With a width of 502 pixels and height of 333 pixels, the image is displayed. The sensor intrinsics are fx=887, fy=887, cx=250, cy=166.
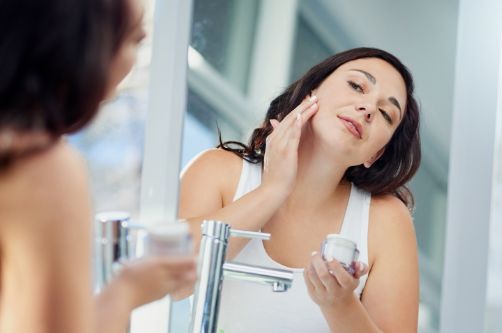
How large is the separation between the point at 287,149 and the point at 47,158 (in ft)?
2.39

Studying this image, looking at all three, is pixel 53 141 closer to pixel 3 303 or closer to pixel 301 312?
pixel 3 303

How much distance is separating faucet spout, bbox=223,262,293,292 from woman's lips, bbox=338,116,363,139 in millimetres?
319

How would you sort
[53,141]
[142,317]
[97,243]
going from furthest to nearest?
[142,317] → [97,243] → [53,141]

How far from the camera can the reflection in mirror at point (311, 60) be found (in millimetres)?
1354

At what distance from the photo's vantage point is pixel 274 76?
1.40 m

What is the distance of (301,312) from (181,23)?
1.65ft

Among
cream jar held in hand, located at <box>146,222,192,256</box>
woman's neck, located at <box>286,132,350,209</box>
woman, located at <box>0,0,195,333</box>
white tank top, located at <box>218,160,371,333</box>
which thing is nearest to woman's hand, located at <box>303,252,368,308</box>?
white tank top, located at <box>218,160,371,333</box>

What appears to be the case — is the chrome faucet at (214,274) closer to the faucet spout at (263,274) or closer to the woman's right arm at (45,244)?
the faucet spout at (263,274)

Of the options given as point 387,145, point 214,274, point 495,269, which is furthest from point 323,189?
point 214,274

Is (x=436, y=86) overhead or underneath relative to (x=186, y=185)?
overhead

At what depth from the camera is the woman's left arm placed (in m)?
1.18

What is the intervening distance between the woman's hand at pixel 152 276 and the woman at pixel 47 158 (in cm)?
7

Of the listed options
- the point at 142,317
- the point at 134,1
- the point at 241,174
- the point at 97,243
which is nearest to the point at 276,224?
the point at 241,174

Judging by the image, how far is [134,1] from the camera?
25.3 inches
